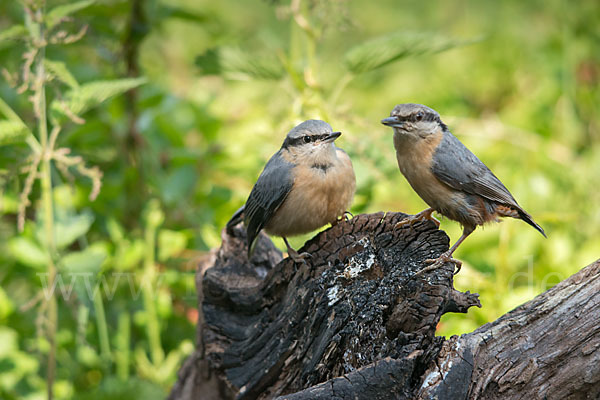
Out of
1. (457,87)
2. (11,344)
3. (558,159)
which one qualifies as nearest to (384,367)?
(11,344)

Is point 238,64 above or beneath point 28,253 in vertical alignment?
above

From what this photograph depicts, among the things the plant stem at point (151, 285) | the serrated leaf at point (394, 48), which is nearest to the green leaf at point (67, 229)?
the plant stem at point (151, 285)

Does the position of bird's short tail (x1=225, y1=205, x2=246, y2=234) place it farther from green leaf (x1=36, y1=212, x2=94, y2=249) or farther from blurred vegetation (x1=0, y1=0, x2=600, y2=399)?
green leaf (x1=36, y1=212, x2=94, y2=249)

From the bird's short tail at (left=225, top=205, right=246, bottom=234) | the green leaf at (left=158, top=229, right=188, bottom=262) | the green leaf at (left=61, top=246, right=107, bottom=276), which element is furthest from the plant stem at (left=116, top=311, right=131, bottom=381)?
the bird's short tail at (left=225, top=205, right=246, bottom=234)

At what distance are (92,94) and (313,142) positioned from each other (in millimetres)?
942

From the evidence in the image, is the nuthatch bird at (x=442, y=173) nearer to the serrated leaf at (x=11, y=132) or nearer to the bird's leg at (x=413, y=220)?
the bird's leg at (x=413, y=220)

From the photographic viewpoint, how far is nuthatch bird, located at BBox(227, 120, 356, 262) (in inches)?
98.9

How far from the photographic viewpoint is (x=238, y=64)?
10.3 ft

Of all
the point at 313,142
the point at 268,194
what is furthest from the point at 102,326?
the point at 313,142

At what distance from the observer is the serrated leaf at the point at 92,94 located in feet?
8.61

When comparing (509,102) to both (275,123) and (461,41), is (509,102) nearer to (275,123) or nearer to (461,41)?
(275,123)

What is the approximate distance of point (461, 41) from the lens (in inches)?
117

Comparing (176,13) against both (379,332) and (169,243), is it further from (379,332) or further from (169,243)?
(379,332)

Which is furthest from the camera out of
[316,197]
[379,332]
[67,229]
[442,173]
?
[67,229]
